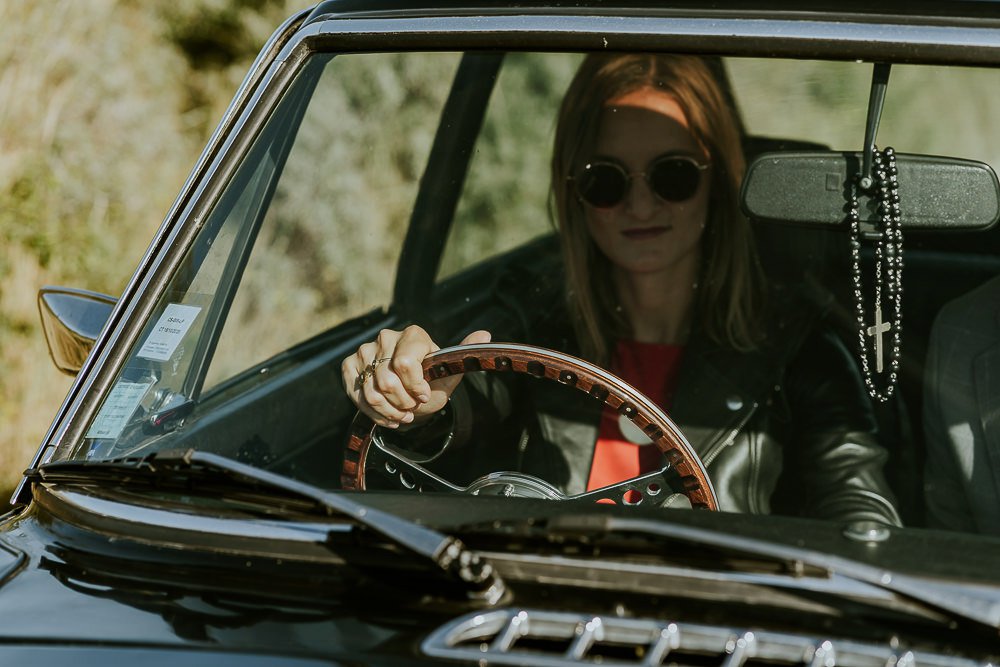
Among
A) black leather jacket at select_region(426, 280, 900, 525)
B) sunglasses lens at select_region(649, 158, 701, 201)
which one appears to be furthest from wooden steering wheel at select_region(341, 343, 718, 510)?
sunglasses lens at select_region(649, 158, 701, 201)

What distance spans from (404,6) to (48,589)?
104 cm

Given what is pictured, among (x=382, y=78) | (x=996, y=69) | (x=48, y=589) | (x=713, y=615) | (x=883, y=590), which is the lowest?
(x=48, y=589)

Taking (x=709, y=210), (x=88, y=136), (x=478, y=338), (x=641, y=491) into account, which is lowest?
(x=641, y=491)

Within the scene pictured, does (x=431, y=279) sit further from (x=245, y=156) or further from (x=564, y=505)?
(x=564, y=505)

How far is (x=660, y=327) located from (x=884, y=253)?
24.6 inches

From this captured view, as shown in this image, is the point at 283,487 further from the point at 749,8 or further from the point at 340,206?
the point at 340,206

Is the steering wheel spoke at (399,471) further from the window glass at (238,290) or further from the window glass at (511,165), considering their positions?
the window glass at (511,165)

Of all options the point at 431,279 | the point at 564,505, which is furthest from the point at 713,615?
the point at 431,279

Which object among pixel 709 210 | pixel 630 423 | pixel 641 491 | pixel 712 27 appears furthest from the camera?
pixel 709 210

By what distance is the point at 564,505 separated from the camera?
1.65m

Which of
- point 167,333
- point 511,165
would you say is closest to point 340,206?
point 511,165

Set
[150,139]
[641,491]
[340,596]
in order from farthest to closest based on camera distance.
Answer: [150,139] < [641,491] < [340,596]

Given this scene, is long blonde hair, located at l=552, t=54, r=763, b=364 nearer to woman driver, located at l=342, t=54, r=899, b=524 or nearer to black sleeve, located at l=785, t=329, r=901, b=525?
woman driver, located at l=342, t=54, r=899, b=524

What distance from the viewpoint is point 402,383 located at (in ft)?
6.74
